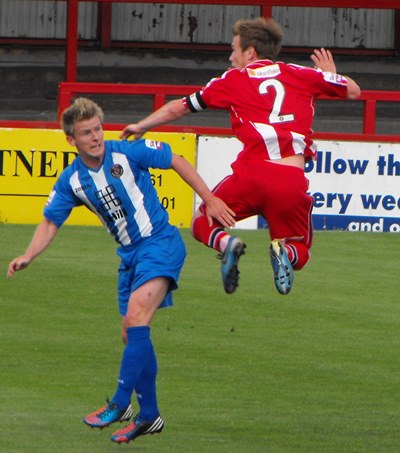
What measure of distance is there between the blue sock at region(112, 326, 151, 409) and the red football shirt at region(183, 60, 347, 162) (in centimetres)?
178

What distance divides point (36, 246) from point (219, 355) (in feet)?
10.3

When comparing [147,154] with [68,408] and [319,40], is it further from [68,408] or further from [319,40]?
[319,40]

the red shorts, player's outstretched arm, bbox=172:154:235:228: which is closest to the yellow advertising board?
the red shorts

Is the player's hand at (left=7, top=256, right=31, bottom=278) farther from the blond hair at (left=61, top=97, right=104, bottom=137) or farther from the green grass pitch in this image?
the green grass pitch

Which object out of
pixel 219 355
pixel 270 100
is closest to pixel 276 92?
pixel 270 100

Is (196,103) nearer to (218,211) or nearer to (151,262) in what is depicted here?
(218,211)

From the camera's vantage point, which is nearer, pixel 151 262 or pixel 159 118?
pixel 151 262

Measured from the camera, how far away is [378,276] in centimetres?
1491

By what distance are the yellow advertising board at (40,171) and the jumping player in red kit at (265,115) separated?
8121 mm

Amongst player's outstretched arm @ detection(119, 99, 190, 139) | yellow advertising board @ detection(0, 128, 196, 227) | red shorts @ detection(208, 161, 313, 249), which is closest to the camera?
player's outstretched arm @ detection(119, 99, 190, 139)

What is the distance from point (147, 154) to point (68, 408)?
2.00 meters

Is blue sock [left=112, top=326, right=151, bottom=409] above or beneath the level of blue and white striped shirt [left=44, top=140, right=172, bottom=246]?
beneath

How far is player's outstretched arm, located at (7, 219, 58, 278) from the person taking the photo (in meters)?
8.02

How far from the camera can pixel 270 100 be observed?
9.15m
